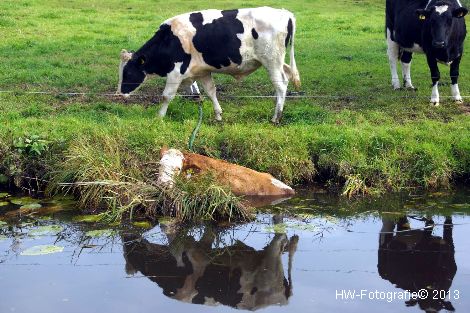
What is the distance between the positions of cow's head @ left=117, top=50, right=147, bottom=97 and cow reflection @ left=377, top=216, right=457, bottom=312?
5.11m

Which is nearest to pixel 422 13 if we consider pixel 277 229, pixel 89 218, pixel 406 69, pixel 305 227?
pixel 406 69

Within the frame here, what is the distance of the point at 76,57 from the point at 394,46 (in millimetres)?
6672

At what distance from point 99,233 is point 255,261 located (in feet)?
6.25

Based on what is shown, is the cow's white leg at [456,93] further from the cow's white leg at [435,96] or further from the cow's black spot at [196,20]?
the cow's black spot at [196,20]

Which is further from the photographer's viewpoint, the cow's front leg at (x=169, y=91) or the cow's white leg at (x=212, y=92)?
the cow's white leg at (x=212, y=92)

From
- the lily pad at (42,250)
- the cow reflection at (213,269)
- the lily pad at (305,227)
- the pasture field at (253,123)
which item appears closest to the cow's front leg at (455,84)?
the pasture field at (253,123)

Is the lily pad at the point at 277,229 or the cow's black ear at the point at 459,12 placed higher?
the cow's black ear at the point at 459,12

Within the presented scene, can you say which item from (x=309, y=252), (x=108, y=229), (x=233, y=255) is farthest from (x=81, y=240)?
(x=309, y=252)

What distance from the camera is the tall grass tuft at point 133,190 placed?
976 cm

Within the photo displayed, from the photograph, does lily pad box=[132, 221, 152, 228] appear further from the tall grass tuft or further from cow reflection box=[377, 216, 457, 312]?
cow reflection box=[377, 216, 457, 312]

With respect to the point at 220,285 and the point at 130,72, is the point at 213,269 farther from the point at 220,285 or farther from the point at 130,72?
the point at 130,72

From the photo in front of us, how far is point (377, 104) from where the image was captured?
13828 millimetres

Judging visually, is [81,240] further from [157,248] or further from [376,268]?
[376,268]

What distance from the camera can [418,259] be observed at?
342 inches
